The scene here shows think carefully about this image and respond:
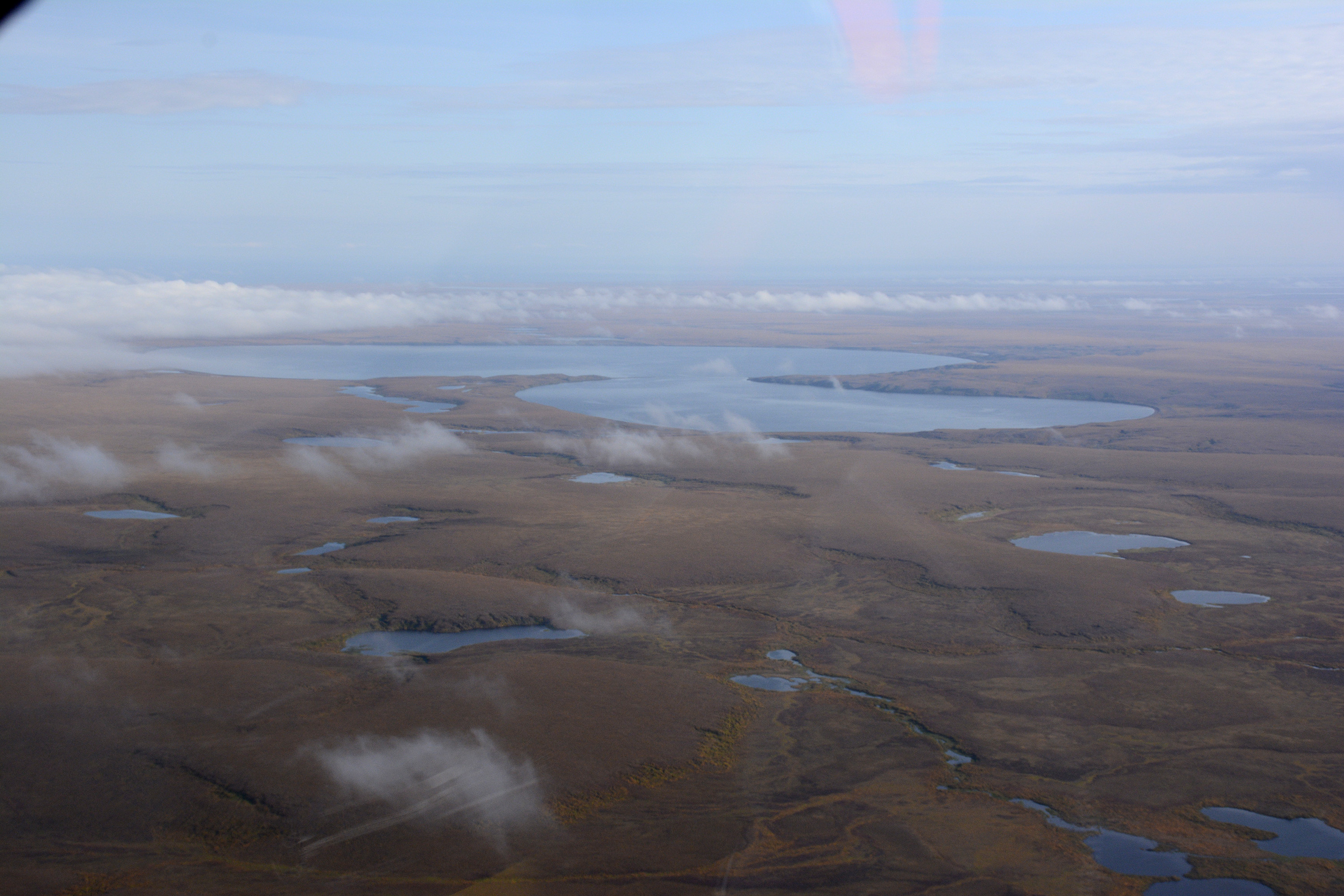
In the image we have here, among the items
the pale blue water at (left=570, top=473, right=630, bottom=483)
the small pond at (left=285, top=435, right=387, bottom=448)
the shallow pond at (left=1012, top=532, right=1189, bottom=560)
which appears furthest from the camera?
the small pond at (left=285, top=435, right=387, bottom=448)

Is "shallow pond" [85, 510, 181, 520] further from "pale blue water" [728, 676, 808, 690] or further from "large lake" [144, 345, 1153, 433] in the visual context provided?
"large lake" [144, 345, 1153, 433]

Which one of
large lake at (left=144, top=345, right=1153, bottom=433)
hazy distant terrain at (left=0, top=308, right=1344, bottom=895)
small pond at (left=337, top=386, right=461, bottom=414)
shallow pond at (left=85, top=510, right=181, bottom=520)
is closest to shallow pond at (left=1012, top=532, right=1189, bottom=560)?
hazy distant terrain at (left=0, top=308, right=1344, bottom=895)

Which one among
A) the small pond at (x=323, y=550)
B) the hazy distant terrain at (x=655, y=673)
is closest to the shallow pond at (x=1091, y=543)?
the hazy distant terrain at (x=655, y=673)

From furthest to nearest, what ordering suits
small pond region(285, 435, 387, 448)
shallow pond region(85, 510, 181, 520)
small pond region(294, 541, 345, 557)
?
1. small pond region(285, 435, 387, 448)
2. shallow pond region(85, 510, 181, 520)
3. small pond region(294, 541, 345, 557)

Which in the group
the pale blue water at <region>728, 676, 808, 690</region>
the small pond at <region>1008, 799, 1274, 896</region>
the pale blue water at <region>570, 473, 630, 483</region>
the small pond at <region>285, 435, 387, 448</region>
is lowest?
the small pond at <region>1008, 799, 1274, 896</region>

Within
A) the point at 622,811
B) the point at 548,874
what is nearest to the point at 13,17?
the point at 548,874

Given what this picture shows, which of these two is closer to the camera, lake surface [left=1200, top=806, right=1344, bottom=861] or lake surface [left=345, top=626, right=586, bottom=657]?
lake surface [left=1200, top=806, right=1344, bottom=861]

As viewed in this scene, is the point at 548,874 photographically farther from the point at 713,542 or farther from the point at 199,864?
the point at 713,542

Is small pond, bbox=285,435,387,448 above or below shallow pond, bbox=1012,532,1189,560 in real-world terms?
above
